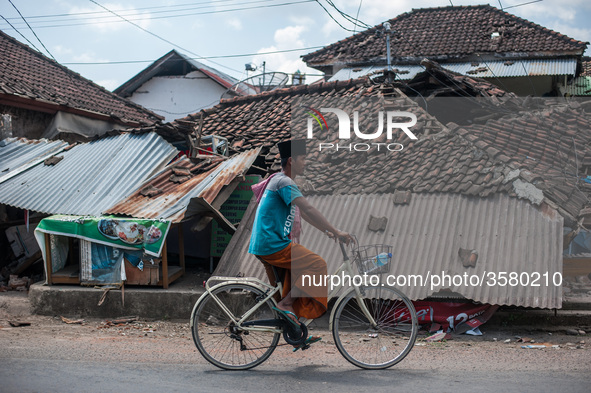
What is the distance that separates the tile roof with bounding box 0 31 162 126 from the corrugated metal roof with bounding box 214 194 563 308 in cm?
925

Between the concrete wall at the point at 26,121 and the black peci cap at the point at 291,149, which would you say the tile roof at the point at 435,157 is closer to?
the black peci cap at the point at 291,149

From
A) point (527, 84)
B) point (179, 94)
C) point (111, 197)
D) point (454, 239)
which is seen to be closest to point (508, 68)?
point (527, 84)

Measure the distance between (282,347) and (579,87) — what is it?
19.7m

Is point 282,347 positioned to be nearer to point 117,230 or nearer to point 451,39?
point 117,230

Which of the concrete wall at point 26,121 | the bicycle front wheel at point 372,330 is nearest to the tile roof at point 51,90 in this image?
the concrete wall at point 26,121

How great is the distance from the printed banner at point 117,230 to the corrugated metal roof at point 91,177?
2.88 feet

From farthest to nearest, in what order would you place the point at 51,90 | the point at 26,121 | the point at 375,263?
the point at 51,90, the point at 26,121, the point at 375,263

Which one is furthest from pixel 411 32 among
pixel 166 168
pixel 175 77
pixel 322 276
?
pixel 322 276

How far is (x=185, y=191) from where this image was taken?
8375 mm

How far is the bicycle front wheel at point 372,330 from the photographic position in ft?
14.5

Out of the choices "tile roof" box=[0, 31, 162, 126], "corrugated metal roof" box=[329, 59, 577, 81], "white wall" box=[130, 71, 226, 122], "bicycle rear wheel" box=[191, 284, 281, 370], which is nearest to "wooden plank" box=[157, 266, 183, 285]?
"bicycle rear wheel" box=[191, 284, 281, 370]

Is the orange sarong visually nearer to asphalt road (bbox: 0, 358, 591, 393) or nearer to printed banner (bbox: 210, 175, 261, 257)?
asphalt road (bbox: 0, 358, 591, 393)

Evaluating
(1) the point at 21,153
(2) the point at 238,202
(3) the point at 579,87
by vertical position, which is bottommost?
(2) the point at 238,202

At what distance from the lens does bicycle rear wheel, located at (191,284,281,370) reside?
14.7ft
